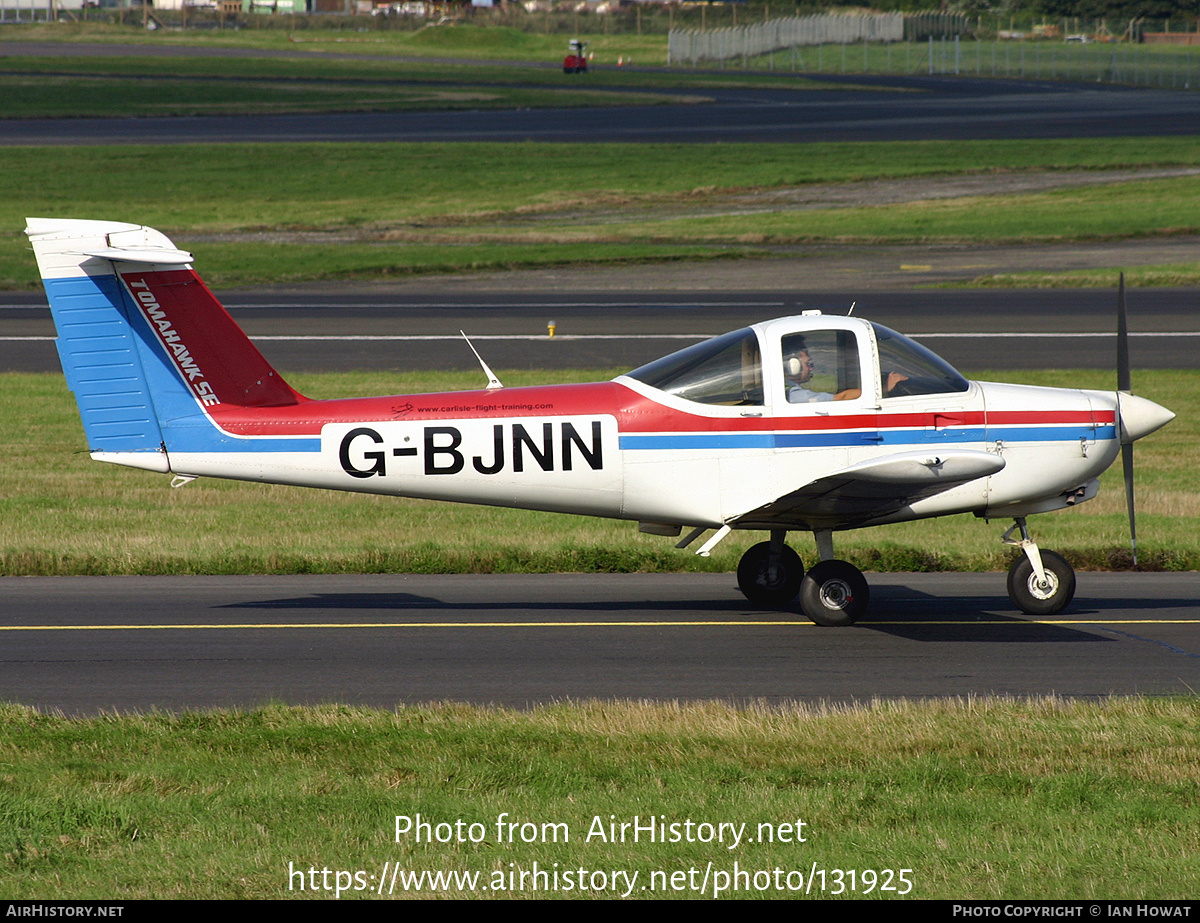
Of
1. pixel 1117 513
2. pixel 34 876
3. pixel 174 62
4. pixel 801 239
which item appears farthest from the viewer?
pixel 174 62

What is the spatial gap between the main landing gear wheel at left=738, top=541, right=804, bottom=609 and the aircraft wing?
74cm

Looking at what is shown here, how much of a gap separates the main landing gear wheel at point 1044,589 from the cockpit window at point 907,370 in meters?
1.77

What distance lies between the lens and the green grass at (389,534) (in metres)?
13.6

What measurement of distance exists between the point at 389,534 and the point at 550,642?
4.31 meters

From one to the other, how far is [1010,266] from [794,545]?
1051 inches

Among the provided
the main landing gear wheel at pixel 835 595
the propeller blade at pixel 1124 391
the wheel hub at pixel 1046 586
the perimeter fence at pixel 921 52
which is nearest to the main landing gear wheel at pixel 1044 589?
the wheel hub at pixel 1046 586

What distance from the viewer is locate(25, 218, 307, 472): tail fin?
10.7 m

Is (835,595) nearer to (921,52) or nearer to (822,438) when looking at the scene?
(822,438)

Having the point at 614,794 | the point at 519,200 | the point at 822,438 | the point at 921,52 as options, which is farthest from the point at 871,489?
the point at 921,52

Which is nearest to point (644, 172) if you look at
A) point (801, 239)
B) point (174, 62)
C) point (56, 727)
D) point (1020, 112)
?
point (801, 239)

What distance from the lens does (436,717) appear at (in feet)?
27.8

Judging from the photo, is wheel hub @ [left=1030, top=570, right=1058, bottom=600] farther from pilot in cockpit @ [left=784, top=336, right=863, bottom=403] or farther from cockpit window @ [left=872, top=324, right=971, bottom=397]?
pilot in cockpit @ [left=784, top=336, right=863, bottom=403]

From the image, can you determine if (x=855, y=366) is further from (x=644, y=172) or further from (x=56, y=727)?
(x=644, y=172)

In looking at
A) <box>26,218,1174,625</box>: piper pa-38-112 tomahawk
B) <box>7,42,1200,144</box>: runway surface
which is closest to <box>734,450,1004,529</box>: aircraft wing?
<box>26,218,1174,625</box>: piper pa-38-112 tomahawk
